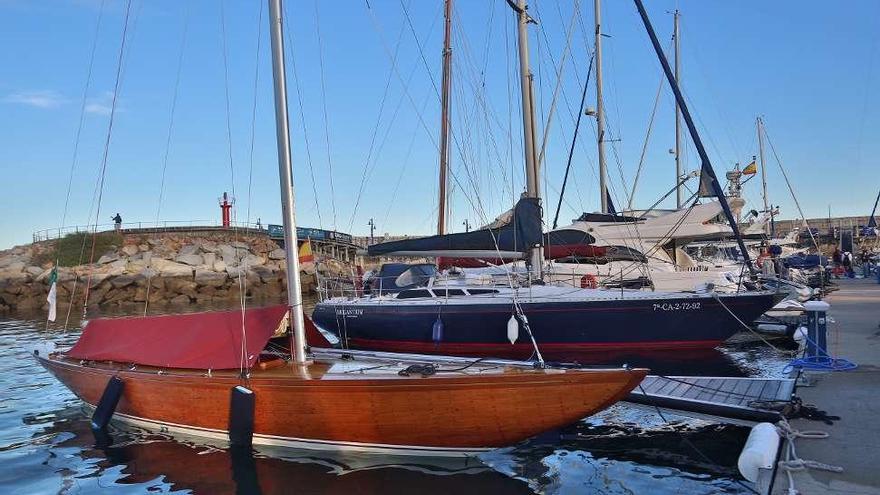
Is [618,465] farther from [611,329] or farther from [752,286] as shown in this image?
[752,286]

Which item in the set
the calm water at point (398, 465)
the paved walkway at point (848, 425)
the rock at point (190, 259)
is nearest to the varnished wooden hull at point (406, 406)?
the calm water at point (398, 465)

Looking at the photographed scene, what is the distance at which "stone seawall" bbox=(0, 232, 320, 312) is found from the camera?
4053cm

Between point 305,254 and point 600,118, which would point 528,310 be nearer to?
point 305,254

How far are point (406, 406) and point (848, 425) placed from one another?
462 cm

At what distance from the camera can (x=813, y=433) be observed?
638 centimetres

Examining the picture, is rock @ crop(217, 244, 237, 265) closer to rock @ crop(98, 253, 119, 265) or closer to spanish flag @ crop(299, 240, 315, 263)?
rock @ crop(98, 253, 119, 265)

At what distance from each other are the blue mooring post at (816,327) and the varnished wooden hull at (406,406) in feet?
14.2

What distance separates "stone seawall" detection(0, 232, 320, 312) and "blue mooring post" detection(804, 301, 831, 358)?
3026cm

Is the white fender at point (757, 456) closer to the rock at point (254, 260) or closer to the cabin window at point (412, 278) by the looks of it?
the cabin window at point (412, 278)

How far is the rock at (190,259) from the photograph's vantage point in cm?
4719

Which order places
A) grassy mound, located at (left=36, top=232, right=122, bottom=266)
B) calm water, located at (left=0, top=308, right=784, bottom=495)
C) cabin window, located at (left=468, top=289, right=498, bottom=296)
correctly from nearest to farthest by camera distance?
1. calm water, located at (left=0, top=308, right=784, bottom=495)
2. cabin window, located at (left=468, top=289, right=498, bottom=296)
3. grassy mound, located at (left=36, top=232, right=122, bottom=266)

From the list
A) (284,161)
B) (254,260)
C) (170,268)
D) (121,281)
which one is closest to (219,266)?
(254,260)

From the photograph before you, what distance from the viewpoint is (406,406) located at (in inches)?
277

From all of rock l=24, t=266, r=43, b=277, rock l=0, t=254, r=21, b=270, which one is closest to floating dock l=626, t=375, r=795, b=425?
rock l=24, t=266, r=43, b=277
